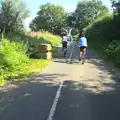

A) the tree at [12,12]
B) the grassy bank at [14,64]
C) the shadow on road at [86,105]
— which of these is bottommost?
the shadow on road at [86,105]

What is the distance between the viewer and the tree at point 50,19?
129 m

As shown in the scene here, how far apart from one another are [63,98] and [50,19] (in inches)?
4976

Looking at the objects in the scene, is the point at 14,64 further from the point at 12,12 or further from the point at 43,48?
the point at 12,12

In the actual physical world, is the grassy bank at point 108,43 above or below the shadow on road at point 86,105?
above

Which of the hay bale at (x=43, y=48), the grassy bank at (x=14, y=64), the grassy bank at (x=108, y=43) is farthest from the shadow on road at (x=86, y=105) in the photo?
the hay bale at (x=43, y=48)

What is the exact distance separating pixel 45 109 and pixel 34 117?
2.96ft

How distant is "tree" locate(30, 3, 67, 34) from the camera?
5084 inches

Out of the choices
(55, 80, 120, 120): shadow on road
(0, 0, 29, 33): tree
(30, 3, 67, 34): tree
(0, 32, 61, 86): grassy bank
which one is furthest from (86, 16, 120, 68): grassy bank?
(30, 3, 67, 34): tree

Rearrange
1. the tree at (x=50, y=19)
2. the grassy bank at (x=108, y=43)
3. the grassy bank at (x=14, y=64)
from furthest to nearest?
the tree at (x=50, y=19)
the grassy bank at (x=108, y=43)
the grassy bank at (x=14, y=64)

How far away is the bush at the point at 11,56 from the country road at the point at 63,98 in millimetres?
2013

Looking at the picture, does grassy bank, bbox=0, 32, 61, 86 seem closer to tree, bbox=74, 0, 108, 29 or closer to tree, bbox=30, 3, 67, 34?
tree, bbox=74, 0, 108, 29

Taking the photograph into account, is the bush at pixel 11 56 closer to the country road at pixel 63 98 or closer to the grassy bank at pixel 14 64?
the grassy bank at pixel 14 64

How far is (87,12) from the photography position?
10956cm

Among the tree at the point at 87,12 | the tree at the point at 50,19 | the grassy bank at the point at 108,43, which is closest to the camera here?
the grassy bank at the point at 108,43
